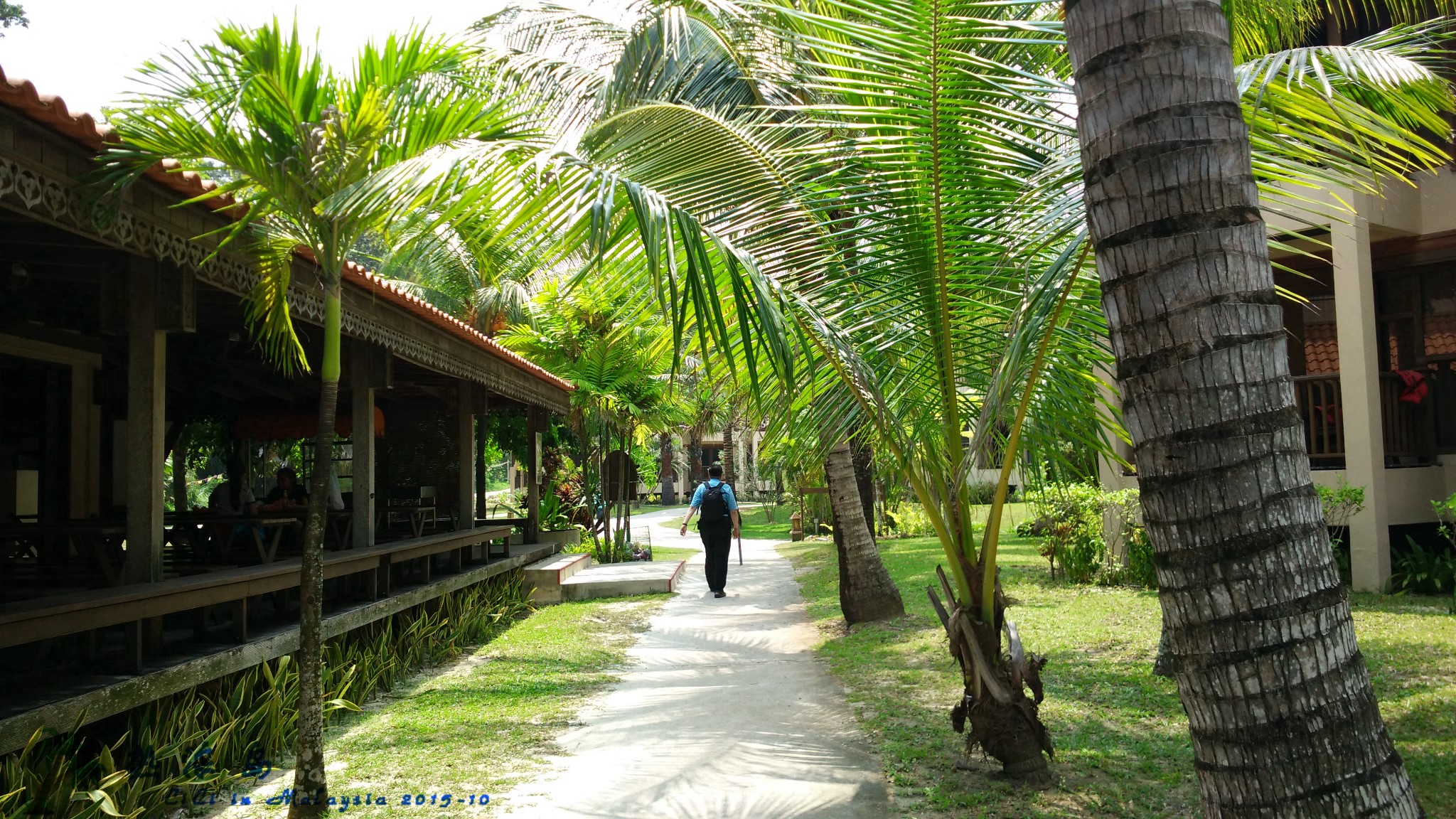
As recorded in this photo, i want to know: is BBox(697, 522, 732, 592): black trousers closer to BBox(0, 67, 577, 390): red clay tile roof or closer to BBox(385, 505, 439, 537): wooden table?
BBox(385, 505, 439, 537): wooden table

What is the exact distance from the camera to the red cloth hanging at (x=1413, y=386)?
1157 cm

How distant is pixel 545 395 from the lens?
14977 millimetres

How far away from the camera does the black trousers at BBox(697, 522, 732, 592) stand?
14.1 meters

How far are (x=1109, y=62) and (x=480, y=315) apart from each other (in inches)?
955

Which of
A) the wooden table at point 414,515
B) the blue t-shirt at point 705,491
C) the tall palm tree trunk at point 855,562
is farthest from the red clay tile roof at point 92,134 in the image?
the blue t-shirt at point 705,491

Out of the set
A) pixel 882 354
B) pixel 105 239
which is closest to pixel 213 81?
pixel 105 239

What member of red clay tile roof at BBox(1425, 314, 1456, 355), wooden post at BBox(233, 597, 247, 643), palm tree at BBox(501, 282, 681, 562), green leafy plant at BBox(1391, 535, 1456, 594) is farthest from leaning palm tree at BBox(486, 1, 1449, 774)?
palm tree at BBox(501, 282, 681, 562)

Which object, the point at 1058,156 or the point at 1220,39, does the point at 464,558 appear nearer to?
the point at 1058,156

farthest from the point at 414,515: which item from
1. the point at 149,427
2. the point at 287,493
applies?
the point at 149,427

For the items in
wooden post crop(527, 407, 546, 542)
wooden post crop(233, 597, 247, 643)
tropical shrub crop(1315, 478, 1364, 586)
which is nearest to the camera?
wooden post crop(233, 597, 247, 643)

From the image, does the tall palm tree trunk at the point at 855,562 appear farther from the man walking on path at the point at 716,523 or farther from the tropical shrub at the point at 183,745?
the tropical shrub at the point at 183,745

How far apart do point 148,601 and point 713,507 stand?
905 cm

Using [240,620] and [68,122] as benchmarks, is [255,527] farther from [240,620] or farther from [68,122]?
[68,122]

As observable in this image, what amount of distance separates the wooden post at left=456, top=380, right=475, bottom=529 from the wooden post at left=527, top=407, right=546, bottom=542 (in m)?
3.63
